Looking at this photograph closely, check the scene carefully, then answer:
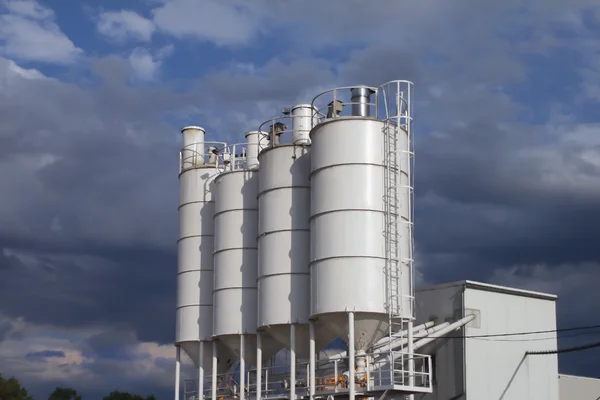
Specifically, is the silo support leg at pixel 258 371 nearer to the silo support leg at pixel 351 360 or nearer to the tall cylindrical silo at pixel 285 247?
the tall cylindrical silo at pixel 285 247

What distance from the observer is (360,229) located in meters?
33.7

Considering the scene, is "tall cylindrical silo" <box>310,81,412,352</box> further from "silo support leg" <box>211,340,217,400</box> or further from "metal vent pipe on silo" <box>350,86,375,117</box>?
"silo support leg" <box>211,340,217,400</box>

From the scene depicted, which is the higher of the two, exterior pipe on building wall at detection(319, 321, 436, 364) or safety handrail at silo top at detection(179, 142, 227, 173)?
safety handrail at silo top at detection(179, 142, 227, 173)

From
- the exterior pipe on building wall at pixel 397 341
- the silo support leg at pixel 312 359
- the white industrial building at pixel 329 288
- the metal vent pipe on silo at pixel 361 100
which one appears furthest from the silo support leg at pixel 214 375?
the metal vent pipe on silo at pixel 361 100

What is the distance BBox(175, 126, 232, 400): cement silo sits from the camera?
4284cm

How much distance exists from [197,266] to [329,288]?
38.5ft

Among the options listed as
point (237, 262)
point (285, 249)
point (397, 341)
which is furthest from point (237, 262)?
point (397, 341)

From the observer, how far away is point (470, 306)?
42438 mm

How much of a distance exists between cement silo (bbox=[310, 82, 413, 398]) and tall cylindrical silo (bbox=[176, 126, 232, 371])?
9.89 m

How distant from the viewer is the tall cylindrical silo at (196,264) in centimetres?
4300

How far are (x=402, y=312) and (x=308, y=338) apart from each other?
4.41 m

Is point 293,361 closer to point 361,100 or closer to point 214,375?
point 214,375

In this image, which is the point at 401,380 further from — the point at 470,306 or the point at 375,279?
the point at 470,306

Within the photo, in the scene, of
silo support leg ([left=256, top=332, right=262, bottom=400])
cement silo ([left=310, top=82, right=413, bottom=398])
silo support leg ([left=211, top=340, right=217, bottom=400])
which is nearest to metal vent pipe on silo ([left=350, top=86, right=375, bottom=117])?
cement silo ([left=310, top=82, right=413, bottom=398])
